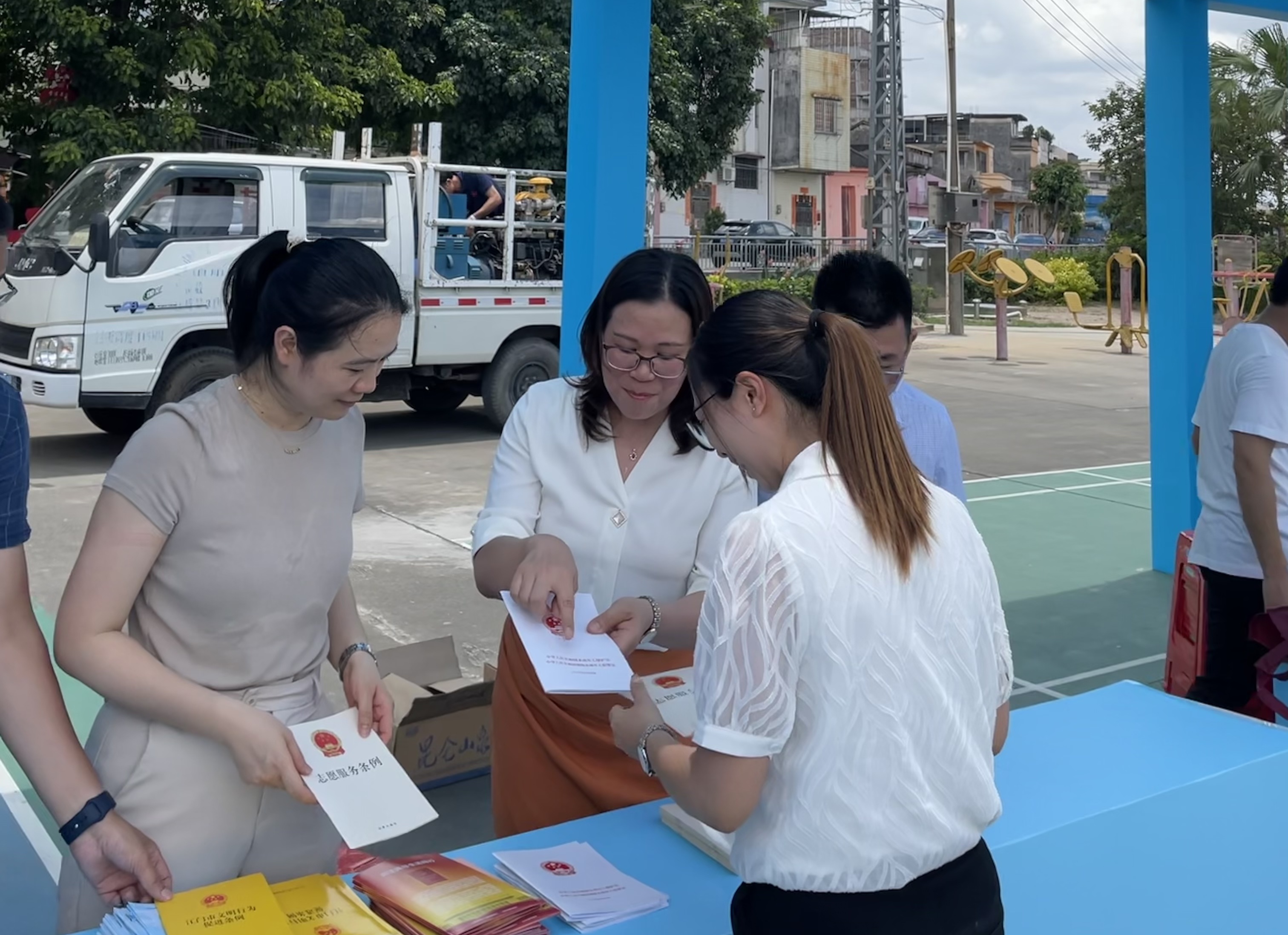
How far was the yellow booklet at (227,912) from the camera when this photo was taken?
1.61 metres

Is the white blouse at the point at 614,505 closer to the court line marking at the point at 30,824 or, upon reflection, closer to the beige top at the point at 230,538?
the beige top at the point at 230,538

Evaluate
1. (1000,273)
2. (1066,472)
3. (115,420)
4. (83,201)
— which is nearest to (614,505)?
(83,201)

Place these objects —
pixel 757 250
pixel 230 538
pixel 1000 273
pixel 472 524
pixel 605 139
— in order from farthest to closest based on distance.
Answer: pixel 757 250 < pixel 1000 273 < pixel 472 524 < pixel 605 139 < pixel 230 538

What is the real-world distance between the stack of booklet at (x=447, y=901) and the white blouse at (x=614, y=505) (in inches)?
25.8

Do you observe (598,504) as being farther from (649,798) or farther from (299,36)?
(299,36)

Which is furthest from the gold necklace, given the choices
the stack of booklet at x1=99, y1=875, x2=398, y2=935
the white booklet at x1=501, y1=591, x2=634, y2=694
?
the stack of booklet at x1=99, y1=875, x2=398, y2=935

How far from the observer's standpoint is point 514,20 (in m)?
16.7

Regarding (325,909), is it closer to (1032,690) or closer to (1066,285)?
(1032,690)

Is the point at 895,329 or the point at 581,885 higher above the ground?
the point at 895,329

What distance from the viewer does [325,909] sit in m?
1.71

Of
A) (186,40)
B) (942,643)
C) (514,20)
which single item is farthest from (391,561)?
(514,20)

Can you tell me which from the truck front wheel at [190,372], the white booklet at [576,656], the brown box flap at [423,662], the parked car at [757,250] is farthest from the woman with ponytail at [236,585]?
the parked car at [757,250]

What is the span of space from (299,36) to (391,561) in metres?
7.97

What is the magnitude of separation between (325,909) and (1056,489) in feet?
27.5
